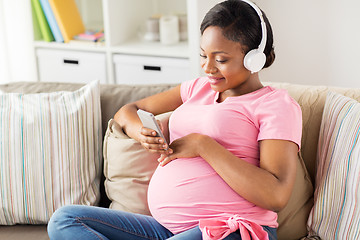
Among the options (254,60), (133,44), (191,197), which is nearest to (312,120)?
(254,60)

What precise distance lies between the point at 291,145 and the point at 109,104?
736mm

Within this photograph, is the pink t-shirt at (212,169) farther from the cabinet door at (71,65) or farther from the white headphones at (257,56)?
the cabinet door at (71,65)

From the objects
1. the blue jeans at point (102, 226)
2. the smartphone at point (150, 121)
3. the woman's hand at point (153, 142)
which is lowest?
the blue jeans at point (102, 226)

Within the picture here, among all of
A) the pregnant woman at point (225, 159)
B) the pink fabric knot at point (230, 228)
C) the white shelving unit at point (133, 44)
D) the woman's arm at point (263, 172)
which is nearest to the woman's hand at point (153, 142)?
the pregnant woman at point (225, 159)

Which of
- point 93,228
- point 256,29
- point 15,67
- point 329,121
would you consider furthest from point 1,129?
point 15,67

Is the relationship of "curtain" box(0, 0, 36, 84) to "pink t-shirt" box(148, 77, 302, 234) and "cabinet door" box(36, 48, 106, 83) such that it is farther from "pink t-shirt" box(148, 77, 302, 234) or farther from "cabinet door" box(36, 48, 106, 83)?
"pink t-shirt" box(148, 77, 302, 234)

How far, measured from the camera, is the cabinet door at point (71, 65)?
3.06 meters

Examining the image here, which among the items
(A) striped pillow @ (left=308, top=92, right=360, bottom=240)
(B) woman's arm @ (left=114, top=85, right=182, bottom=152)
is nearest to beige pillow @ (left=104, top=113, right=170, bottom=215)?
(B) woman's arm @ (left=114, top=85, right=182, bottom=152)

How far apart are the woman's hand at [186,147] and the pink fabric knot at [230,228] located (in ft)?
0.65

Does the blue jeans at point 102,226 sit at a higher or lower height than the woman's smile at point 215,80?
lower

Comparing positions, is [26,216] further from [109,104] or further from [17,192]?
[109,104]

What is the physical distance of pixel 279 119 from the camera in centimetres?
147

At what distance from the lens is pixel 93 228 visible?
153cm

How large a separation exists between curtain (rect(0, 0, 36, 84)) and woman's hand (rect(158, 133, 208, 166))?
6.17 ft
